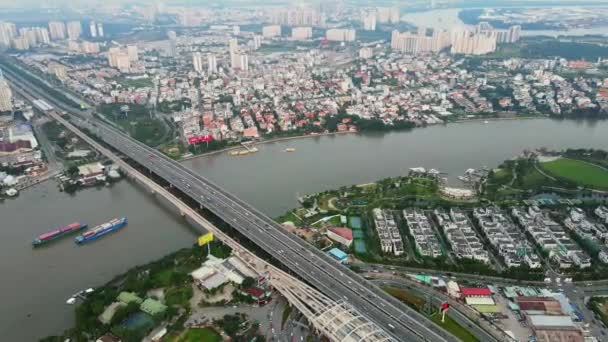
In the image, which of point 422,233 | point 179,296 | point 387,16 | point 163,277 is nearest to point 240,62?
point 422,233

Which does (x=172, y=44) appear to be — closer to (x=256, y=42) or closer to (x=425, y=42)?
(x=256, y=42)

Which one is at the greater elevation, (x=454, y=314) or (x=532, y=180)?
(x=532, y=180)

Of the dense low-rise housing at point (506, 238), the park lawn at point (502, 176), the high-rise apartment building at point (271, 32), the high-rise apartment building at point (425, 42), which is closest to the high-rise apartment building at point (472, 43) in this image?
the high-rise apartment building at point (425, 42)

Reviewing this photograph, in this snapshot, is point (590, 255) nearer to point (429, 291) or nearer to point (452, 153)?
point (429, 291)

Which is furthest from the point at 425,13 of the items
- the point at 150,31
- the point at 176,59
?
the point at 176,59

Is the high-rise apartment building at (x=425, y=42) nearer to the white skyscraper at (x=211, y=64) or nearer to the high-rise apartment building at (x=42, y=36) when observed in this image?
the white skyscraper at (x=211, y=64)

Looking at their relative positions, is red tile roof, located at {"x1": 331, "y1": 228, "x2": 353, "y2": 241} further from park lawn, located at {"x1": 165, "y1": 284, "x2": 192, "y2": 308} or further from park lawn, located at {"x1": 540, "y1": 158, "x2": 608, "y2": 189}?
park lawn, located at {"x1": 540, "y1": 158, "x2": 608, "y2": 189}
